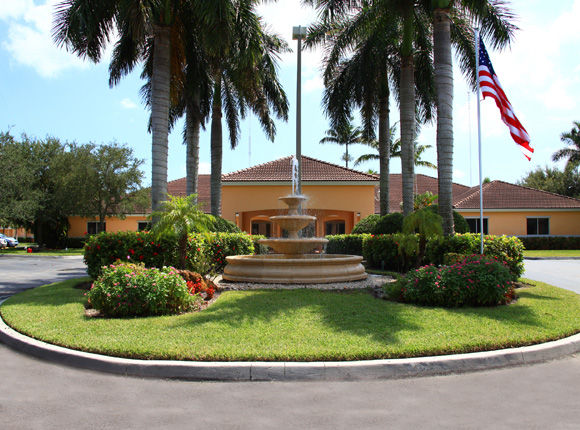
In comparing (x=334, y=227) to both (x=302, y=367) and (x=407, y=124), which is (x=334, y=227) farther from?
(x=302, y=367)

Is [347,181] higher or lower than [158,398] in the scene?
higher

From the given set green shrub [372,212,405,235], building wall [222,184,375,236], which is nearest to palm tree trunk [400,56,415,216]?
green shrub [372,212,405,235]

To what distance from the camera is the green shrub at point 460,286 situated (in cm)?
843

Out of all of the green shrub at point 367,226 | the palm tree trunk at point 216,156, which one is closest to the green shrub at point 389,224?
the green shrub at point 367,226

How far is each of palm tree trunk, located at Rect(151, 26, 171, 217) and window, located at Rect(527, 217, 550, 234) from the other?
3054cm

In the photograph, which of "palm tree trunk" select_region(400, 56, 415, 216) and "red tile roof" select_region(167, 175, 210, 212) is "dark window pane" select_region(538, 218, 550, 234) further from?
"red tile roof" select_region(167, 175, 210, 212)

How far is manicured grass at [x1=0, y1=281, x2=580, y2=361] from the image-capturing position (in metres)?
5.50

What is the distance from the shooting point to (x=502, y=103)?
37.7ft

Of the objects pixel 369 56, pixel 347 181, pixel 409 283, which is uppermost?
pixel 369 56

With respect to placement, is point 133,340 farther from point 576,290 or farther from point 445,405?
point 576,290

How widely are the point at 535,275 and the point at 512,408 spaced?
13.3 metres

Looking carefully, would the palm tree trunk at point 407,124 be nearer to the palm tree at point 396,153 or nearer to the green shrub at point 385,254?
the green shrub at point 385,254

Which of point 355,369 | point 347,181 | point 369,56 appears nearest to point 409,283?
point 355,369

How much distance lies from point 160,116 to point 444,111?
8.77 metres
